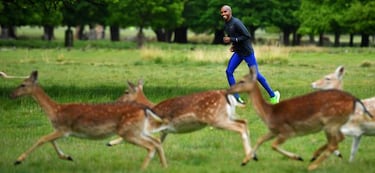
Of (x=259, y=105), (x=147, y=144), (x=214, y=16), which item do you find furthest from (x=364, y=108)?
(x=214, y=16)

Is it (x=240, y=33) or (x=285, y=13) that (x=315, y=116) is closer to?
(x=240, y=33)

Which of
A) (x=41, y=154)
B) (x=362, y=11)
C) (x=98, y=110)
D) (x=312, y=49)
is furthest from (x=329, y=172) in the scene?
(x=362, y=11)

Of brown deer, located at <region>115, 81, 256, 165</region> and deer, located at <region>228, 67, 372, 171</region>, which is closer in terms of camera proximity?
deer, located at <region>228, 67, 372, 171</region>

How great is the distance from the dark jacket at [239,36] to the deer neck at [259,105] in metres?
4.86

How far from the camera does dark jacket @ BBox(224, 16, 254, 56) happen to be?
14477mm

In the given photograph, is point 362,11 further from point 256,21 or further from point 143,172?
point 143,172

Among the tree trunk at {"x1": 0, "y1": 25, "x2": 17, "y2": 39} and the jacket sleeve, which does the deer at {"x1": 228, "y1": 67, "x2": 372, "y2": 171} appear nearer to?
the jacket sleeve

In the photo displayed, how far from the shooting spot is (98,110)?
9.29 metres

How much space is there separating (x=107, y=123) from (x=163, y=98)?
729 cm

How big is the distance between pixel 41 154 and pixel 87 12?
4810 cm

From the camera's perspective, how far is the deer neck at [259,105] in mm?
9438

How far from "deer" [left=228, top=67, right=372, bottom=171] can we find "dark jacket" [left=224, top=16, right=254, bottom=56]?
5.18 m

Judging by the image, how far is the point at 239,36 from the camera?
47.8 ft

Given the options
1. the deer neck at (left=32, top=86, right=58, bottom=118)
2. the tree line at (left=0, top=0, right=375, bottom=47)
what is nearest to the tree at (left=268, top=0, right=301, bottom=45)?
the tree line at (left=0, top=0, right=375, bottom=47)
